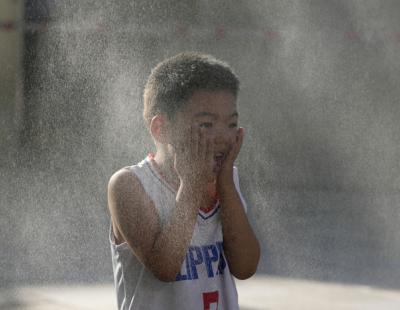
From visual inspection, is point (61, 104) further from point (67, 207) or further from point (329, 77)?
point (329, 77)

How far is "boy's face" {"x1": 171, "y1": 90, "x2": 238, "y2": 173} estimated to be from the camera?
2184 millimetres

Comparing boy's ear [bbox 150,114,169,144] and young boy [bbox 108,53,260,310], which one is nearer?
young boy [bbox 108,53,260,310]

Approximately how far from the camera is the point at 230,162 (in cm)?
217

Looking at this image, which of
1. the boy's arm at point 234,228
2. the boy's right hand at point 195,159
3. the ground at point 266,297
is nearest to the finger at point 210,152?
the boy's right hand at point 195,159

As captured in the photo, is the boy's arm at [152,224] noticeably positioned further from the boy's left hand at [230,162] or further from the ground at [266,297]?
the ground at [266,297]

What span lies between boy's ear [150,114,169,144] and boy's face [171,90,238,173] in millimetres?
20

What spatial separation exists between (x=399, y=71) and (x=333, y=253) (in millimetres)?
4808

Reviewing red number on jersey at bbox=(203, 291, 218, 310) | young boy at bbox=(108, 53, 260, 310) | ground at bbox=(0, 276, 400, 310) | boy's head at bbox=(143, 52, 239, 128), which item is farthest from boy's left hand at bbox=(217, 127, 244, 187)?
ground at bbox=(0, 276, 400, 310)

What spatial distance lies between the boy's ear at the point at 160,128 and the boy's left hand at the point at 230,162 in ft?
0.49

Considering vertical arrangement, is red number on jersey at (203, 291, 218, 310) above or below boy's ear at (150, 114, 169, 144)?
below

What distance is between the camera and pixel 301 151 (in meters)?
9.91

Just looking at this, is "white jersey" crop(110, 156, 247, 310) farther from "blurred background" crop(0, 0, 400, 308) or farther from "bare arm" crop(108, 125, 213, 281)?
"blurred background" crop(0, 0, 400, 308)

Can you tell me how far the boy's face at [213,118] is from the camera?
2184 millimetres

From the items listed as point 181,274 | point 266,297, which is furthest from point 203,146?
point 266,297
